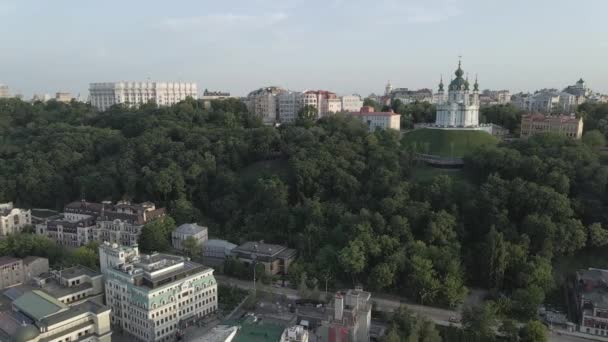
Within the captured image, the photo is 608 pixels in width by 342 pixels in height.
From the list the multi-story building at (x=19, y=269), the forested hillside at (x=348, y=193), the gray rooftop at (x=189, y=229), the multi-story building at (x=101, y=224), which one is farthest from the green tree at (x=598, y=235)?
the multi-story building at (x=19, y=269)

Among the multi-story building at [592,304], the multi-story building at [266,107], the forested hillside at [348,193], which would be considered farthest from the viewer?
the multi-story building at [266,107]

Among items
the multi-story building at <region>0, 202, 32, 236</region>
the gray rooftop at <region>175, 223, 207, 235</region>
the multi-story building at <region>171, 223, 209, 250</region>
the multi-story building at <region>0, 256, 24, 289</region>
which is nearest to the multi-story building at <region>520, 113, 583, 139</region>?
the multi-story building at <region>171, 223, 209, 250</region>

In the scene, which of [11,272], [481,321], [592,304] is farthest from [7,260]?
[592,304]

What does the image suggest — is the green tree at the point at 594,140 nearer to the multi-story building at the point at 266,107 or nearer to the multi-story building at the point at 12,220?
the multi-story building at the point at 266,107

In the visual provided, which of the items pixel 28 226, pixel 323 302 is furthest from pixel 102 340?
pixel 28 226

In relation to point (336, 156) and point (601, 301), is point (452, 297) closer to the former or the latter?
point (601, 301)

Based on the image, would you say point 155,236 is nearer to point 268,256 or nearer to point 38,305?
point 268,256
